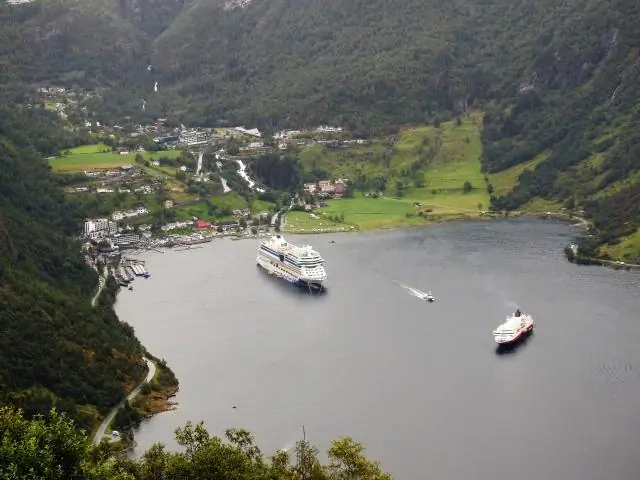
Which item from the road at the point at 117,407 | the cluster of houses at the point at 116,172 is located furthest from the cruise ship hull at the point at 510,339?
the cluster of houses at the point at 116,172

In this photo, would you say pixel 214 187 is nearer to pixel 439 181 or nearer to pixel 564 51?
pixel 439 181

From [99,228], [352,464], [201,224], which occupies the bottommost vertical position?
[99,228]

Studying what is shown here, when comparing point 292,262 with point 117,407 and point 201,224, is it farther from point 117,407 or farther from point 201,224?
point 117,407

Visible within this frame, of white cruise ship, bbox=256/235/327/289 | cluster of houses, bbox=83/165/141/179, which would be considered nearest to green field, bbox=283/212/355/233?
white cruise ship, bbox=256/235/327/289

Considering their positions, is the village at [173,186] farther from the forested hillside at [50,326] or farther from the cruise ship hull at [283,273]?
the forested hillside at [50,326]

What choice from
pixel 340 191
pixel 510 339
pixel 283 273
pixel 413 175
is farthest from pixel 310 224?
pixel 510 339

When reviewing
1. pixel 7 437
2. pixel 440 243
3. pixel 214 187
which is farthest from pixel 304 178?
pixel 7 437

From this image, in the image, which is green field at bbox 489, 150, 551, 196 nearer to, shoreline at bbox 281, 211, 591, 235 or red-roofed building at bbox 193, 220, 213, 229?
shoreline at bbox 281, 211, 591, 235
